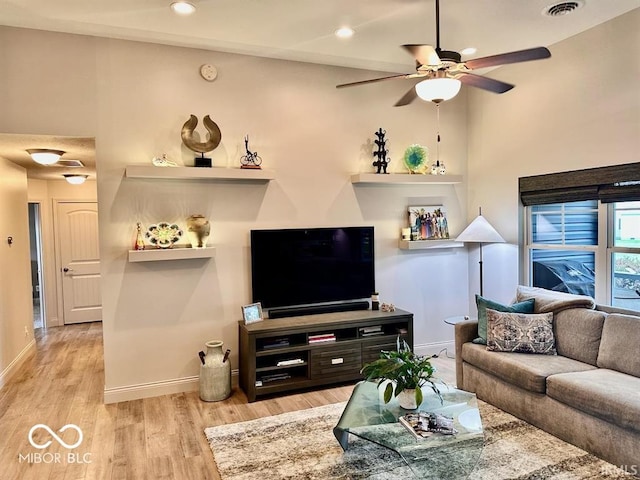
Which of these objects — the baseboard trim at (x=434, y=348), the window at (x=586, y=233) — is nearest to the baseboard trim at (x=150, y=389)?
the baseboard trim at (x=434, y=348)

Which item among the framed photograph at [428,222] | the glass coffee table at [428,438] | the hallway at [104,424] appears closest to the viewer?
the glass coffee table at [428,438]

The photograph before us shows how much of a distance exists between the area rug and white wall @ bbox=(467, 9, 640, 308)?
6.65ft

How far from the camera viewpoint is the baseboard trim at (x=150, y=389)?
390 centimetres

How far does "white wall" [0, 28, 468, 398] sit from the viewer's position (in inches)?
148

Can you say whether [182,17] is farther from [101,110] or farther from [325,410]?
[325,410]

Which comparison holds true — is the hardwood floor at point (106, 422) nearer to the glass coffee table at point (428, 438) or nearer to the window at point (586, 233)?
the glass coffee table at point (428, 438)

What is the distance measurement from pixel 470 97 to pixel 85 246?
6.31m

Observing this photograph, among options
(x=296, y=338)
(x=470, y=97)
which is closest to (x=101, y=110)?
(x=296, y=338)

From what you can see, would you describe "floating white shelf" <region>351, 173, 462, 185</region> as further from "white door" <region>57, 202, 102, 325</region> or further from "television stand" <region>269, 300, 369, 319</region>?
"white door" <region>57, 202, 102, 325</region>

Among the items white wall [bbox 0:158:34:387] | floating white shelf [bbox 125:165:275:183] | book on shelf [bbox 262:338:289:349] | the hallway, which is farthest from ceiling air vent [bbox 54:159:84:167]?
book on shelf [bbox 262:338:289:349]

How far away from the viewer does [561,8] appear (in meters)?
3.35

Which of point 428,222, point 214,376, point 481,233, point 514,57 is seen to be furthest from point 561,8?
point 214,376

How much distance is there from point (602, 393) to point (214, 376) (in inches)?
115

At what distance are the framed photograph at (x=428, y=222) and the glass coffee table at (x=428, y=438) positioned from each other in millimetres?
2278
